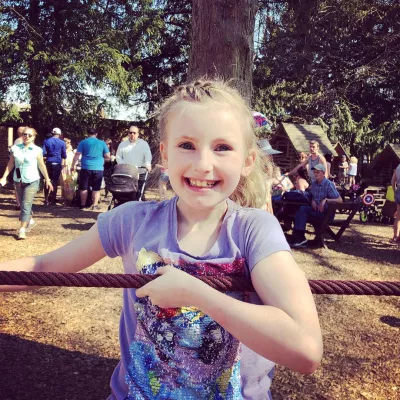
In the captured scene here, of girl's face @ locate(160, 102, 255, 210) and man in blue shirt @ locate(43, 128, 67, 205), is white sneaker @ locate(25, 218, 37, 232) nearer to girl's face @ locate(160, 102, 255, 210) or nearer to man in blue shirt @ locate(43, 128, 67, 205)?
man in blue shirt @ locate(43, 128, 67, 205)

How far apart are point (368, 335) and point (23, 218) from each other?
5.06 meters

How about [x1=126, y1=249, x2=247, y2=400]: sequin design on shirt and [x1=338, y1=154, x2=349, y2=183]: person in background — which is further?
[x1=338, y1=154, x2=349, y2=183]: person in background

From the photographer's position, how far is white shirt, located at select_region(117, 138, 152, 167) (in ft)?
26.5

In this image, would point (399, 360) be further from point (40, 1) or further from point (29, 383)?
point (40, 1)

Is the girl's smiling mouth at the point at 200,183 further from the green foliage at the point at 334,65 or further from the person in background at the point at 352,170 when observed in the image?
the person in background at the point at 352,170

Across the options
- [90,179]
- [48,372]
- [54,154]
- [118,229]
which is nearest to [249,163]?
[118,229]

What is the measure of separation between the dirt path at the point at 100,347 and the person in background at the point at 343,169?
13.5 metres

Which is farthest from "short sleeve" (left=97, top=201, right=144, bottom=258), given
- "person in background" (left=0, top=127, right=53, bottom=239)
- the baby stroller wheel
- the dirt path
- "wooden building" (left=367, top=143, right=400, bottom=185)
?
"wooden building" (left=367, top=143, right=400, bottom=185)

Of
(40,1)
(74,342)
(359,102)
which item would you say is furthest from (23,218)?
(359,102)

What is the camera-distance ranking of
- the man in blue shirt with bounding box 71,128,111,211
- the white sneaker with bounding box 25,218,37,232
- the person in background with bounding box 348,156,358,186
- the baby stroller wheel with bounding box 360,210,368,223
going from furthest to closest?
the person in background with bounding box 348,156,358,186 → the baby stroller wheel with bounding box 360,210,368,223 → the man in blue shirt with bounding box 71,128,111,211 → the white sneaker with bounding box 25,218,37,232

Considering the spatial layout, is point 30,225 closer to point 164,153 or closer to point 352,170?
point 164,153

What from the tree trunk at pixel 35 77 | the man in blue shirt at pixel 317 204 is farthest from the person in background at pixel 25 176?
the tree trunk at pixel 35 77

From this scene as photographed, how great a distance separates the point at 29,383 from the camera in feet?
9.05

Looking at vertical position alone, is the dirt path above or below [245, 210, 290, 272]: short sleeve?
below
